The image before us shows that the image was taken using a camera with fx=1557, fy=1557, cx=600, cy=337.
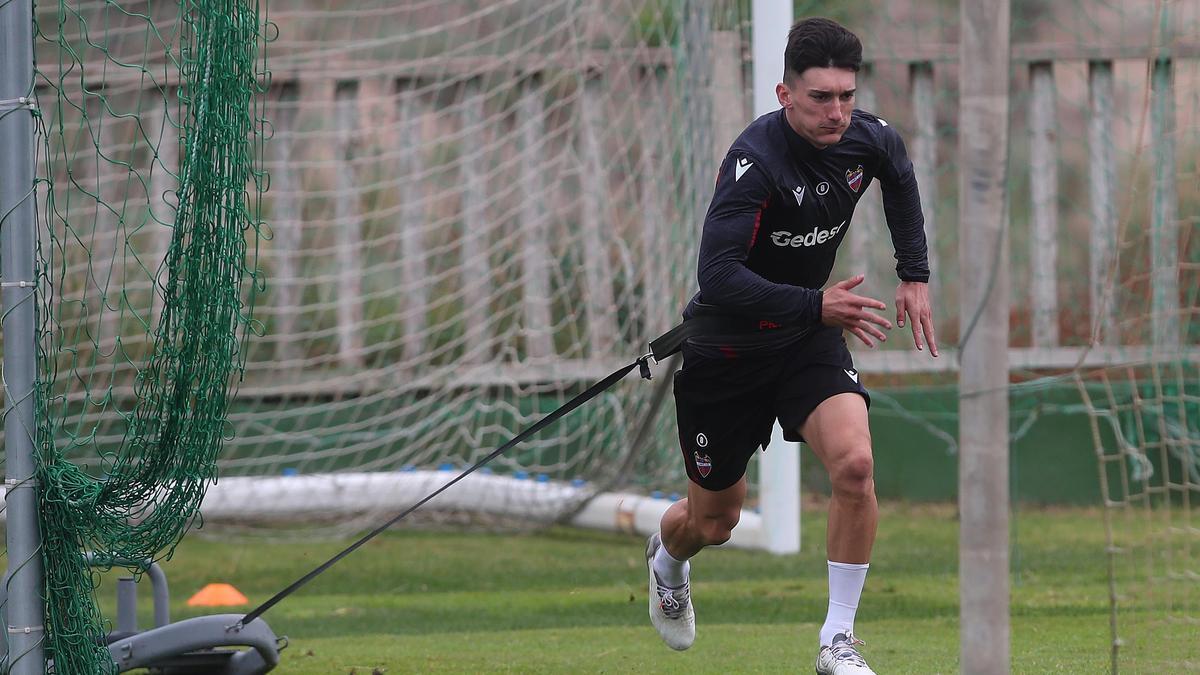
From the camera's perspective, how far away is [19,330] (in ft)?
14.7

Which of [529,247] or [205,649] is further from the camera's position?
[529,247]

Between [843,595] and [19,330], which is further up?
[19,330]

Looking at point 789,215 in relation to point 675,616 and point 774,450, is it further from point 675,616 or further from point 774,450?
point 774,450

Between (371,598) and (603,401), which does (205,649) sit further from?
(603,401)

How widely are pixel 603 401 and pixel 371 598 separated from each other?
2432 millimetres

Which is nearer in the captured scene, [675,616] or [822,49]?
[822,49]

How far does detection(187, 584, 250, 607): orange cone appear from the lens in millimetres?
7559

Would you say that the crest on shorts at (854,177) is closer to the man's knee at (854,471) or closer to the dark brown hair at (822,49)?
the dark brown hair at (822,49)

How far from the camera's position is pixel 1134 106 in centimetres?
1073

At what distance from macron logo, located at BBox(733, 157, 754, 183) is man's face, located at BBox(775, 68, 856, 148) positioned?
0.20m

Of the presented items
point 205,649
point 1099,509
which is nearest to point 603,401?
point 1099,509

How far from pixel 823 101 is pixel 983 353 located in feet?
4.15

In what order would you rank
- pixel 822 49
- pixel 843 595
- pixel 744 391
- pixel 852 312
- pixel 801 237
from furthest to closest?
pixel 744 391, pixel 801 237, pixel 843 595, pixel 822 49, pixel 852 312

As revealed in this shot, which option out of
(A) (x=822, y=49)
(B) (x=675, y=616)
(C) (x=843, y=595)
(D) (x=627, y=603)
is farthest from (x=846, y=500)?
(D) (x=627, y=603)
